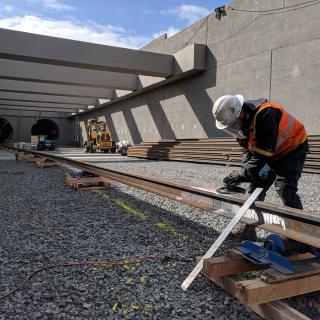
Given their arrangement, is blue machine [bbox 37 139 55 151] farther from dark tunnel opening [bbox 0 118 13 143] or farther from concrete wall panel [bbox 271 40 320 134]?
concrete wall panel [bbox 271 40 320 134]

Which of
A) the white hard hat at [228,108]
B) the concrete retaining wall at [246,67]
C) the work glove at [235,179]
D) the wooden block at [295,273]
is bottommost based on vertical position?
the wooden block at [295,273]

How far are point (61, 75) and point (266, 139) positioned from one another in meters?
19.5

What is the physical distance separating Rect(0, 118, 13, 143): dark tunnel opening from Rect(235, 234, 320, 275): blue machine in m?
42.0

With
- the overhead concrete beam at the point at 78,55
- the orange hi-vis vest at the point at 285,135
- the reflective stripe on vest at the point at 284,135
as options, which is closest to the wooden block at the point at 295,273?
the orange hi-vis vest at the point at 285,135

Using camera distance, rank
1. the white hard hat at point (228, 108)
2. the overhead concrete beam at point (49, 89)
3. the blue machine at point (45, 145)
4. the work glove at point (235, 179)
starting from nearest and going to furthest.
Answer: the white hard hat at point (228, 108), the work glove at point (235, 179), the overhead concrete beam at point (49, 89), the blue machine at point (45, 145)

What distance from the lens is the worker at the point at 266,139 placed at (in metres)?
3.07

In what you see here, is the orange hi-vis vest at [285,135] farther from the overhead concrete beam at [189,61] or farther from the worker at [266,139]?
the overhead concrete beam at [189,61]

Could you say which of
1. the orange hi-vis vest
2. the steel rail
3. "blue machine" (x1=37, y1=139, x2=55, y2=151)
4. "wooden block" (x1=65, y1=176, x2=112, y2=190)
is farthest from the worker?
"blue machine" (x1=37, y1=139, x2=55, y2=151)

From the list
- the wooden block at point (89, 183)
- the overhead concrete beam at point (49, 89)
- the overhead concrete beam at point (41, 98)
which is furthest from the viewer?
the overhead concrete beam at point (41, 98)

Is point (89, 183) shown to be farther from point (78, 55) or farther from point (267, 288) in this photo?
point (78, 55)

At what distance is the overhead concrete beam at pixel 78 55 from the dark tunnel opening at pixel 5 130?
2652 centimetres

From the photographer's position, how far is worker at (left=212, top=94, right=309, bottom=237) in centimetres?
307

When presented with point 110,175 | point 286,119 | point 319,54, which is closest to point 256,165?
point 286,119

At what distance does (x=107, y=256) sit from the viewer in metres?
3.28
